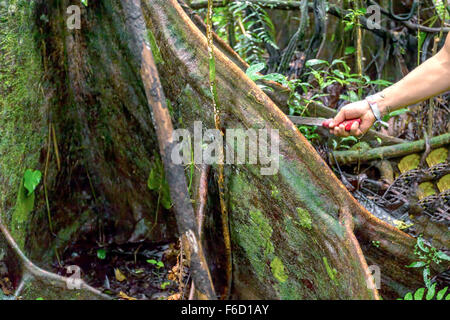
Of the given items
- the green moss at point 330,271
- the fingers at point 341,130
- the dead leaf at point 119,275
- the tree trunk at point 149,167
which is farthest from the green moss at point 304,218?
the dead leaf at point 119,275

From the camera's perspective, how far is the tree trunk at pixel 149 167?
1846mm

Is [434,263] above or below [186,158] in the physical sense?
below

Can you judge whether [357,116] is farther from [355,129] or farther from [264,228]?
[264,228]

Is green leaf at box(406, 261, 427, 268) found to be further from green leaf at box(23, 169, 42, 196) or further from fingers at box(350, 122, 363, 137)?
green leaf at box(23, 169, 42, 196)

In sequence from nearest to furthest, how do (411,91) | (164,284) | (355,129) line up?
(411,91) < (355,129) < (164,284)

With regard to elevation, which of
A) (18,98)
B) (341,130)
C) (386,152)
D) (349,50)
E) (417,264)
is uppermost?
(349,50)

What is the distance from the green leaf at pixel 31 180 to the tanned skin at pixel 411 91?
1.67 metres

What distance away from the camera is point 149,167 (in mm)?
2711

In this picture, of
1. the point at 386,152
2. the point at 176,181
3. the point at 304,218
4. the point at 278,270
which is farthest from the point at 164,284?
the point at 386,152

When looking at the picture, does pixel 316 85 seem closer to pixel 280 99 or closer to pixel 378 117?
pixel 280 99

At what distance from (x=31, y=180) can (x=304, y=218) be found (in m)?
1.52
